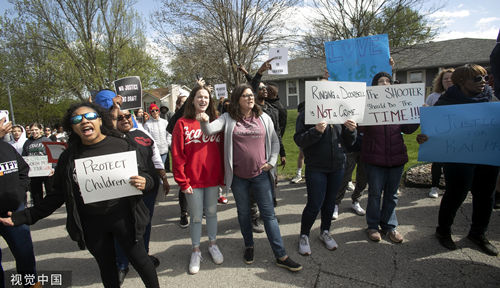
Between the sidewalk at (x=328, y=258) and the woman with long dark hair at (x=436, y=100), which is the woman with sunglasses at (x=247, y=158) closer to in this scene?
the sidewalk at (x=328, y=258)

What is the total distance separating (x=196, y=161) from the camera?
289 centimetres

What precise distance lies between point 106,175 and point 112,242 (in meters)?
0.60

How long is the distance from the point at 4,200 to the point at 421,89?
435cm

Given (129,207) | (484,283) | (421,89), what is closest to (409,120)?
(421,89)

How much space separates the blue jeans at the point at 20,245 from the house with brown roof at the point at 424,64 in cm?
1989

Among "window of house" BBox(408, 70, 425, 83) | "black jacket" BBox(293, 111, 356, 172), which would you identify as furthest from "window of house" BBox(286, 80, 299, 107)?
"black jacket" BBox(293, 111, 356, 172)

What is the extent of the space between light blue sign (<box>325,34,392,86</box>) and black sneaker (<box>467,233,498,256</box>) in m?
2.35

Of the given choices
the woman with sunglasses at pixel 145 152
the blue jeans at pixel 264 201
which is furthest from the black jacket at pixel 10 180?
the blue jeans at pixel 264 201

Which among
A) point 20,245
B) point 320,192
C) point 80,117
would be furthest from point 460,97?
point 20,245

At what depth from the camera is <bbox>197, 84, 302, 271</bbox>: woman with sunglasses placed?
284 centimetres

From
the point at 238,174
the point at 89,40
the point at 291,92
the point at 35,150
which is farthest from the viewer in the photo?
the point at 291,92

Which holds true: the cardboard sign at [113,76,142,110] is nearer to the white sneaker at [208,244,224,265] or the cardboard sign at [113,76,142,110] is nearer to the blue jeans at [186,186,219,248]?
the blue jeans at [186,186,219,248]

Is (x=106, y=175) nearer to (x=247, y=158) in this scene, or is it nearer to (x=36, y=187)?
(x=247, y=158)

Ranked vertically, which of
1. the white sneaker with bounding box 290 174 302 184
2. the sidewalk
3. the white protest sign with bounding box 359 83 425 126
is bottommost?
the sidewalk
